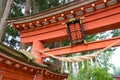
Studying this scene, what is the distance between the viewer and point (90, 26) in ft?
17.6

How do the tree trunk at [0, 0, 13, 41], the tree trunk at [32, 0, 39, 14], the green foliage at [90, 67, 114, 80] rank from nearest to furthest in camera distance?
the green foliage at [90, 67, 114, 80] < the tree trunk at [0, 0, 13, 41] < the tree trunk at [32, 0, 39, 14]

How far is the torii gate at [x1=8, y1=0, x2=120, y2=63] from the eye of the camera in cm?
502

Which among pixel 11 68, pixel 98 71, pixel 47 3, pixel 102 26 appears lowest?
pixel 11 68

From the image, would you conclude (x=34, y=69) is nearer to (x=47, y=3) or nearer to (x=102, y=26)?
(x=102, y=26)

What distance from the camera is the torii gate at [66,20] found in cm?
502

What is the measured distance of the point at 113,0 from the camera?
4.90m

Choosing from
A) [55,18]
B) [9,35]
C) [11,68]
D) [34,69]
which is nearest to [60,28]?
[55,18]

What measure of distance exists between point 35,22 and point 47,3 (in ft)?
19.0

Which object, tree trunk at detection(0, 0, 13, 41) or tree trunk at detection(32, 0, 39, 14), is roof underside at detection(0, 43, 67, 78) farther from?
tree trunk at detection(32, 0, 39, 14)

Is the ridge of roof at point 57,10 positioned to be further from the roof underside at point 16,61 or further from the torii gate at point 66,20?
the roof underside at point 16,61

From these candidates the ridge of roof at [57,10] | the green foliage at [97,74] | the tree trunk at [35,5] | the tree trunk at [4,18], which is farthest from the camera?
the tree trunk at [35,5]

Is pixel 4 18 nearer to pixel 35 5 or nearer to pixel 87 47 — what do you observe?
pixel 35 5

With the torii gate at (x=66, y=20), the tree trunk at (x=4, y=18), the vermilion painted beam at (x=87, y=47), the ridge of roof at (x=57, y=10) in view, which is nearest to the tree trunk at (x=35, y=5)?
the tree trunk at (x=4, y=18)

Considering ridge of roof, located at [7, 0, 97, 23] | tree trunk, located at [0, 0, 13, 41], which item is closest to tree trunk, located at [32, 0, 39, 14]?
tree trunk, located at [0, 0, 13, 41]
